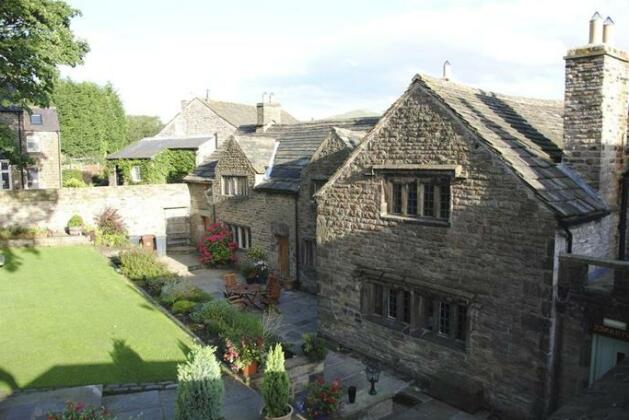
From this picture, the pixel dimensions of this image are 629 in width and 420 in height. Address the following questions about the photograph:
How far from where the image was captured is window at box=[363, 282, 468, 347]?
12445 mm

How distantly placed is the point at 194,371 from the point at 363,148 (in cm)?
794

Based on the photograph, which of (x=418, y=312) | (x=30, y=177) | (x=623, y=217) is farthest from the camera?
(x=30, y=177)

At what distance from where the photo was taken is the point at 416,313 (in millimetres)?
13336

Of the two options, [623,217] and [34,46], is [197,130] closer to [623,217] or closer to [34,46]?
[34,46]

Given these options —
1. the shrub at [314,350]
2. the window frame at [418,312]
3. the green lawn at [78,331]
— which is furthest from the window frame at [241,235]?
the shrub at [314,350]

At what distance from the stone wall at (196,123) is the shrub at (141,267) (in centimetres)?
2015

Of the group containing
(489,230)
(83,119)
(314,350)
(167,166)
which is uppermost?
(83,119)

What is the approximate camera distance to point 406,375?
13.6 meters

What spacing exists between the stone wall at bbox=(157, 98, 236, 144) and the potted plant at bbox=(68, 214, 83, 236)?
15131 millimetres

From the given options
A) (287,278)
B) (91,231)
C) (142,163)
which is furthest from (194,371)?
(142,163)

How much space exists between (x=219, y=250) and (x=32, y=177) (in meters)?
28.5

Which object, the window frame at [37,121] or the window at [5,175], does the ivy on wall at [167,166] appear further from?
the window frame at [37,121]

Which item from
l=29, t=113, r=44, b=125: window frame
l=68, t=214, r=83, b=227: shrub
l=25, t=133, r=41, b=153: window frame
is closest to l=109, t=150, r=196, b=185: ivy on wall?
l=68, t=214, r=83, b=227: shrub

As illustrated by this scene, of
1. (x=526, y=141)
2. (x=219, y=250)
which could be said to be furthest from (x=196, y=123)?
(x=526, y=141)
